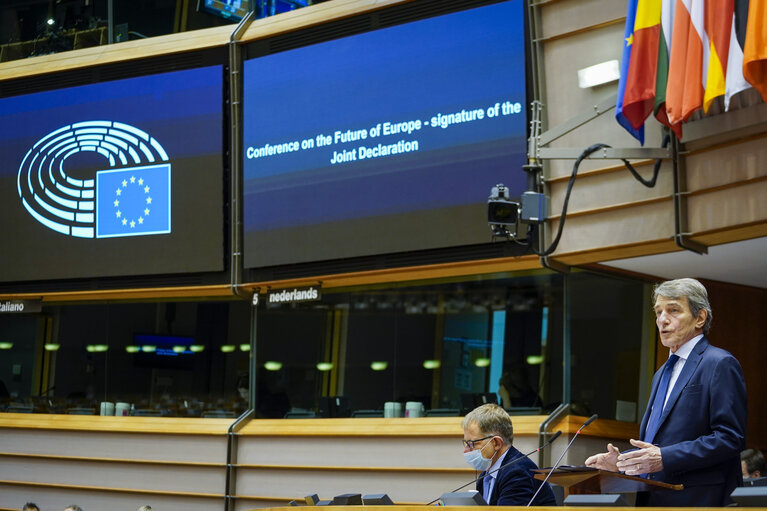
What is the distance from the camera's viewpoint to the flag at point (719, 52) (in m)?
7.21

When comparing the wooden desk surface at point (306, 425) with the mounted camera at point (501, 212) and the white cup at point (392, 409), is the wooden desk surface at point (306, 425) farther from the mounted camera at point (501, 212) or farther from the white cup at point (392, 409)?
the mounted camera at point (501, 212)

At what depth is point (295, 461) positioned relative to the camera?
35.0 feet

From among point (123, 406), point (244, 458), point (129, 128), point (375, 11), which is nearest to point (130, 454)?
point (123, 406)

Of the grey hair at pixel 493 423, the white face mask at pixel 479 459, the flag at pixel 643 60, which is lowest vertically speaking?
the white face mask at pixel 479 459

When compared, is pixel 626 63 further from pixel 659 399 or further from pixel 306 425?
pixel 306 425

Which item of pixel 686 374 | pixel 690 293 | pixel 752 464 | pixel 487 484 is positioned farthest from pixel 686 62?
pixel 686 374

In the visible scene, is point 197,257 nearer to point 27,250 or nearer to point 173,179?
point 173,179

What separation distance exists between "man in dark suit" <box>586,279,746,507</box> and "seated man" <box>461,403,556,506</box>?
70 centimetres

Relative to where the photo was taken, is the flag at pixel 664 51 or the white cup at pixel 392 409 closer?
the flag at pixel 664 51

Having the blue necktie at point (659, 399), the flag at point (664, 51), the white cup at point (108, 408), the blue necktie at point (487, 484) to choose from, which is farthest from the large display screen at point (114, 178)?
the blue necktie at point (659, 399)

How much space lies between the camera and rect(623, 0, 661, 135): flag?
7766 mm

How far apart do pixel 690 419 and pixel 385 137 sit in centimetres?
648

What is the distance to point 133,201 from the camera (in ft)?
37.8

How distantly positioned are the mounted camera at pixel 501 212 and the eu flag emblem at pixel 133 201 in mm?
4022
